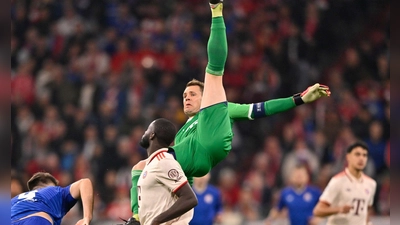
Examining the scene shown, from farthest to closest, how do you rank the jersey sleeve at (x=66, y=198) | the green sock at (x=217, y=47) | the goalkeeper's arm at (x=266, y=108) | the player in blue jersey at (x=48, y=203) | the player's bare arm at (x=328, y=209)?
1. the player's bare arm at (x=328, y=209)
2. the goalkeeper's arm at (x=266, y=108)
3. the jersey sleeve at (x=66, y=198)
4. the player in blue jersey at (x=48, y=203)
5. the green sock at (x=217, y=47)

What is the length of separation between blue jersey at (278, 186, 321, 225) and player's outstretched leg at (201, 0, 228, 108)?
6.20 meters

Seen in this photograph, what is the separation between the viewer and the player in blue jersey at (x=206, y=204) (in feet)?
33.0

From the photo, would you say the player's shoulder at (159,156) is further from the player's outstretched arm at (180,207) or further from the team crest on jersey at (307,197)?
the team crest on jersey at (307,197)

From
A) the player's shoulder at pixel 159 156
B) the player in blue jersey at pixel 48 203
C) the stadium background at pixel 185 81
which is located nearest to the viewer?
the player's shoulder at pixel 159 156

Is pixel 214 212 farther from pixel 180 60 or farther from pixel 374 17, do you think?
pixel 374 17

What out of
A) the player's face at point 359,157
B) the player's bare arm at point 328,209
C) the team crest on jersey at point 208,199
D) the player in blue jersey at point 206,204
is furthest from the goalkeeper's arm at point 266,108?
the team crest on jersey at point 208,199

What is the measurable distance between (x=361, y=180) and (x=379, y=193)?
2.77 meters

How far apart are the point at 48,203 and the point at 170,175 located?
1.27 metres

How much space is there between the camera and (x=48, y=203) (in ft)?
16.1

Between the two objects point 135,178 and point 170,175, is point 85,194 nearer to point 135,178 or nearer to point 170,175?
point 135,178

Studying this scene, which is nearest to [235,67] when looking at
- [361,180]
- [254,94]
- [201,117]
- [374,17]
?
[254,94]

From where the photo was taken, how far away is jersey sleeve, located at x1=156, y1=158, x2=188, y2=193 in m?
4.04

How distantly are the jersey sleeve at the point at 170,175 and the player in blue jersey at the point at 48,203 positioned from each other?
801 millimetres

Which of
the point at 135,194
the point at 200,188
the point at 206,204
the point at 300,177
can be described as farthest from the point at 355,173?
the point at 135,194
